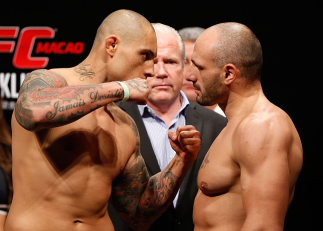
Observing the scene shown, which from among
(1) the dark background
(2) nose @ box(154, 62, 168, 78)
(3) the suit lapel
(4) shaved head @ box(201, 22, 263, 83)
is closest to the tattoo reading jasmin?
(4) shaved head @ box(201, 22, 263, 83)

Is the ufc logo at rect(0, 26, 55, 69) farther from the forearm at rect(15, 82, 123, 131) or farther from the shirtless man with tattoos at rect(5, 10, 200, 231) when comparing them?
the forearm at rect(15, 82, 123, 131)

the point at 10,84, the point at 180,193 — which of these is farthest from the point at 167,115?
the point at 10,84

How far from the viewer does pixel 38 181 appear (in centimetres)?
170

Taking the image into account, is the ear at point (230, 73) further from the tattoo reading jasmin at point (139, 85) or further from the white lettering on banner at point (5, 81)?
the white lettering on banner at point (5, 81)

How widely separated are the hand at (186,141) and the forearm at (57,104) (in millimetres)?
498

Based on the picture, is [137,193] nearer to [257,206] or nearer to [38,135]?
[38,135]

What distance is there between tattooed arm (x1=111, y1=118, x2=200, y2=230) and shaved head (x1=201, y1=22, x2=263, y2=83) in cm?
44

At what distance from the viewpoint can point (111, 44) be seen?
1878 mm

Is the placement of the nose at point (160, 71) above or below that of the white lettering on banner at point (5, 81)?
above

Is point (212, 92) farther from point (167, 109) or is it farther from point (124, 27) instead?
point (167, 109)

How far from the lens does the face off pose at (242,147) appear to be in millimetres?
1459

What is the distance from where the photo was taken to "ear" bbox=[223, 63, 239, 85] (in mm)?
1780

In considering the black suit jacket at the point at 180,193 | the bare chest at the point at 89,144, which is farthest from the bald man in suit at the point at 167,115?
the bare chest at the point at 89,144

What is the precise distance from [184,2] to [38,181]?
244 cm
